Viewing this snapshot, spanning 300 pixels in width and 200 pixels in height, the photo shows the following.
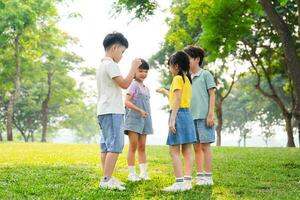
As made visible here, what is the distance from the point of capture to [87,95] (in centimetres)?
5203

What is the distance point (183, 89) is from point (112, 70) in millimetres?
1064

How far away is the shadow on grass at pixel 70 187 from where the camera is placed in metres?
5.78

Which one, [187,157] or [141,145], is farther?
[141,145]

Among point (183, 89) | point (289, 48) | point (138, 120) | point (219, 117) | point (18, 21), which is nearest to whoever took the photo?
point (183, 89)

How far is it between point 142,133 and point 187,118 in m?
1.23

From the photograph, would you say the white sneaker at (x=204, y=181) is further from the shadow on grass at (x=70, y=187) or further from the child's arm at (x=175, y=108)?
the child's arm at (x=175, y=108)

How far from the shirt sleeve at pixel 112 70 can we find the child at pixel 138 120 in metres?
1.04

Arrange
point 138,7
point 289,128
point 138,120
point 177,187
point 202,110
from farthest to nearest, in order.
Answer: point 289,128 < point 138,7 < point 138,120 < point 202,110 < point 177,187

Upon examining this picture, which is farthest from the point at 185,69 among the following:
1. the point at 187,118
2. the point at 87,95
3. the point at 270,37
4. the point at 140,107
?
the point at 87,95

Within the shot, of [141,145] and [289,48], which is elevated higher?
[289,48]

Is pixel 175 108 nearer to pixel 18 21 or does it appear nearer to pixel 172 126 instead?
pixel 172 126

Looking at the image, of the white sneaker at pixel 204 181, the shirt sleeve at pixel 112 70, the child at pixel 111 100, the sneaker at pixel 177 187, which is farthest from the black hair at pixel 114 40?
the white sneaker at pixel 204 181

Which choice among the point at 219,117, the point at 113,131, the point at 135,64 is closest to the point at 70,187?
the point at 113,131

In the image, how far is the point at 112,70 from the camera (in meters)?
6.39
